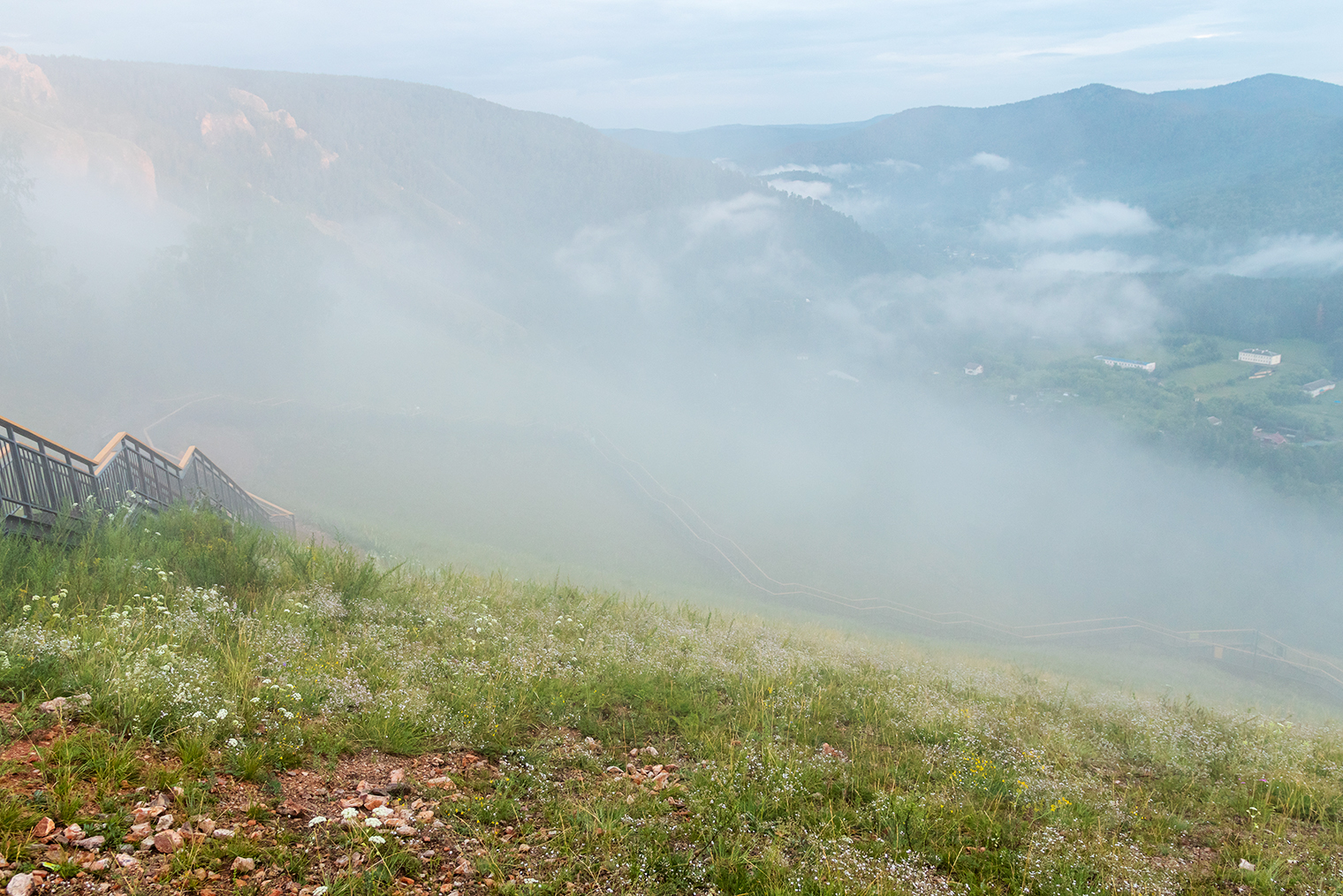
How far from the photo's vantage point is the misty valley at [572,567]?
439 cm

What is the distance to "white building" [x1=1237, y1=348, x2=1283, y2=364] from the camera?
161125 millimetres

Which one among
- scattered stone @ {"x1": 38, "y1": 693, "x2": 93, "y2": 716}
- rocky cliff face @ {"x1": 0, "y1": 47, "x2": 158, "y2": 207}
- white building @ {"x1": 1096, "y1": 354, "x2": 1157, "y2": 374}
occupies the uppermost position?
white building @ {"x1": 1096, "y1": 354, "x2": 1157, "y2": 374}

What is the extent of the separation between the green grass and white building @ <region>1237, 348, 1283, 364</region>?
203287 mm

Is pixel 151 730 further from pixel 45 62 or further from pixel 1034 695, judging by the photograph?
pixel 45 62

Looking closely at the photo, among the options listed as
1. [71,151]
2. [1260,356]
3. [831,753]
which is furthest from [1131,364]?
[71,151]

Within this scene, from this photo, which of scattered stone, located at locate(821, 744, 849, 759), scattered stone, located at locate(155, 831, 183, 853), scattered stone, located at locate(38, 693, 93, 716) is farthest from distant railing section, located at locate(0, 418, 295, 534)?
scattered stone, located at locate(821, 744, 849, 759)

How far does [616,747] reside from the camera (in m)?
5.89

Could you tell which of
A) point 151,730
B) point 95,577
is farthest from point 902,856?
point 95,577

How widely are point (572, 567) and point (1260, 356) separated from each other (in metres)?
196

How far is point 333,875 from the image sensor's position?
12.0 feet

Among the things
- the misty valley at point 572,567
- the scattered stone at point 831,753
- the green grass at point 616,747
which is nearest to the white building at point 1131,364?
the misty valley at point 572,567

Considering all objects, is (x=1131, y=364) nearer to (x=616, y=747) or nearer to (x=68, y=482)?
(x=616, y=747)

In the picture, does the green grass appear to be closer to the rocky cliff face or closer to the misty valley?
the misty valley

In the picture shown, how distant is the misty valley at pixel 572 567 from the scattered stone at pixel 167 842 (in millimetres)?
24
